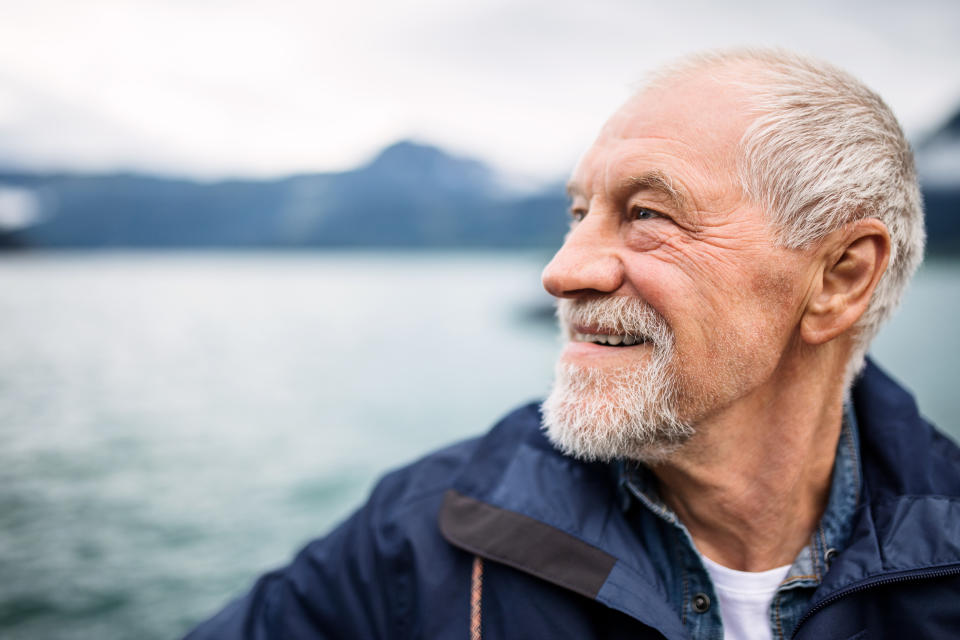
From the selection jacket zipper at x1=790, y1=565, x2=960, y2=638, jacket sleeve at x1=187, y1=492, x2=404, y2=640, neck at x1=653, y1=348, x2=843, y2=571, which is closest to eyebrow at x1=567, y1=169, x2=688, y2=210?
neck at x1=653, y1=348, x2=843, y2=571

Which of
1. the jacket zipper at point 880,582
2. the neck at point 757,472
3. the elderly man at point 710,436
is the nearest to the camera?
the jacket zipper at point 880,582

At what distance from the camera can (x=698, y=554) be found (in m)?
1.46

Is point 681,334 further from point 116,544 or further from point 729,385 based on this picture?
point 116,544

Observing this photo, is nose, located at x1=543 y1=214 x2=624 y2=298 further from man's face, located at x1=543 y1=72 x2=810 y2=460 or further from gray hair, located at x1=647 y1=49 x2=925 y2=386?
gray hair, located at x1=647 y1=49 x2=925 y2=386

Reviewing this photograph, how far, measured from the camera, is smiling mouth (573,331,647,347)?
148 cm

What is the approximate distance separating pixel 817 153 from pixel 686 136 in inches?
12.9

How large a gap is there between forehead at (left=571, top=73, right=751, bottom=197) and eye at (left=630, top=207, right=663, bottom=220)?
0.27ft

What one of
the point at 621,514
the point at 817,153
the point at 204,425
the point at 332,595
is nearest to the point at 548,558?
the point at 621,514

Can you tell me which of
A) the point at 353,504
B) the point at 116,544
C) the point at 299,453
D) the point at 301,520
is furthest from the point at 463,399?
the point at 116,544

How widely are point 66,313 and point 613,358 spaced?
142ft

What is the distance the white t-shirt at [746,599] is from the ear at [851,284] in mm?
606

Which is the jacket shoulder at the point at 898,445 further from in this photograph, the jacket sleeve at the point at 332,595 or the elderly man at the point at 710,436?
the jacket sleeve at the point at 332,595

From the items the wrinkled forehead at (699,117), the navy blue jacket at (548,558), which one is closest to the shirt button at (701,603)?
the navy blue jacket at (548,558)

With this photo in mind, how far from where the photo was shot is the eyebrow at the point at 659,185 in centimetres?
142
